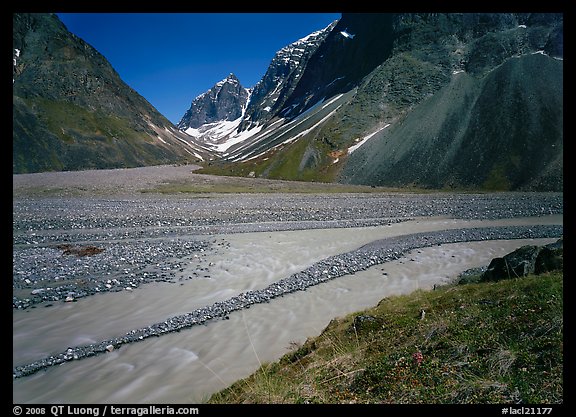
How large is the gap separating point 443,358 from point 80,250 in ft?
87.1

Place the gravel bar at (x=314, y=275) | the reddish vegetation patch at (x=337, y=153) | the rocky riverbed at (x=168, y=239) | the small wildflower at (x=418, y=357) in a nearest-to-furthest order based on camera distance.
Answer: the small wildflower at (x=418, y=357)
the gravel bar at (x=314, y=275)
the rocky riverbed at (x=168, y=239)
the reddish vegetation patch at (x=337, y=153)

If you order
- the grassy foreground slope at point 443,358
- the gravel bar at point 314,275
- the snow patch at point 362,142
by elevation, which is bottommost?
the gravel bar at point 314,275

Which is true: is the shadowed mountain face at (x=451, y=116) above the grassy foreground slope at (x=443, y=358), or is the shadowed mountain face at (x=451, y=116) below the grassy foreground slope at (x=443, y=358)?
above

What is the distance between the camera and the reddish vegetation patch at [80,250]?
23719 millimetres

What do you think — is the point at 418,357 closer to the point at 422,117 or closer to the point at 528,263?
the point at 528,263

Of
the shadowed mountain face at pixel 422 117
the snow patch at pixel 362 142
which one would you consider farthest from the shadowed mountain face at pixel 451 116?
the snow patch at pixel 362 142

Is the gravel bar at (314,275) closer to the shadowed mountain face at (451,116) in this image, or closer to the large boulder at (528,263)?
the large boulder at (528,263)

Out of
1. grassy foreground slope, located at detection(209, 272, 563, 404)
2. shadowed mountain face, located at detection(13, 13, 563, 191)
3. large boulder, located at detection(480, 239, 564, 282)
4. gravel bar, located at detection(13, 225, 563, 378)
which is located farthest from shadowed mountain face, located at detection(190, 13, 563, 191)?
grassy foreground slope, located at detection(209, 272, 563, 404)

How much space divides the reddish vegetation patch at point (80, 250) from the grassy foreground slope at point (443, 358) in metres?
20.7

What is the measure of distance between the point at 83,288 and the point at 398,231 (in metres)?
28.9

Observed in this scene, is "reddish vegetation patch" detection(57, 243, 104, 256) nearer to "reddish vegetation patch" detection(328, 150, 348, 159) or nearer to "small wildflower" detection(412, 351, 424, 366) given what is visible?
"small wildflower" detection(412, 351, 424, 366)

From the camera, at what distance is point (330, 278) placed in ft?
63.3
